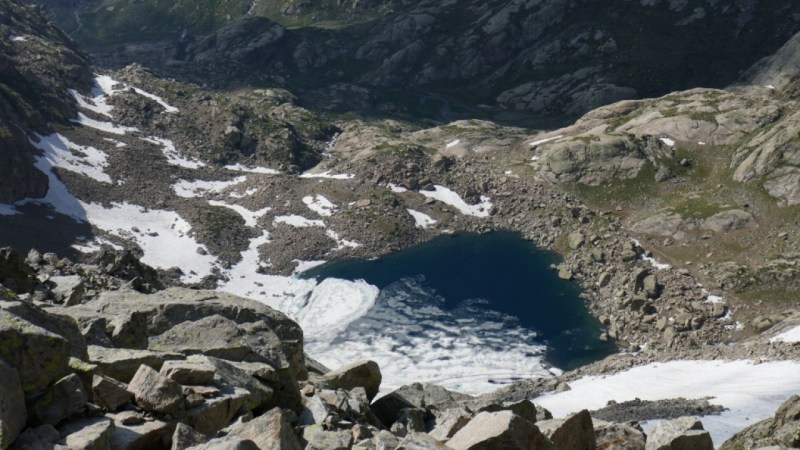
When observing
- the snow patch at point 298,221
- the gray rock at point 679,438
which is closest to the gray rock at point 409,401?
the gray rock at point 679,438

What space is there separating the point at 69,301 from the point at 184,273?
9086 cm

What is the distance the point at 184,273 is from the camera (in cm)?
11475

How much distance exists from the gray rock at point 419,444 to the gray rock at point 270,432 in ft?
7.78

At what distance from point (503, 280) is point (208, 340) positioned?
314 feet

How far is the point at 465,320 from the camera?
97.9 metres

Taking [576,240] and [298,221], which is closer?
[576,240]

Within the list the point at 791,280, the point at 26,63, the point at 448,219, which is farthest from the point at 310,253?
the point at 26,63

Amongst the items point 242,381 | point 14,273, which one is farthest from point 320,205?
point 242,381

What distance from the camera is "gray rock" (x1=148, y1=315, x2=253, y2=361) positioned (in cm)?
1916

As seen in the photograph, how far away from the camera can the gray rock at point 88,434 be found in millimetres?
11625

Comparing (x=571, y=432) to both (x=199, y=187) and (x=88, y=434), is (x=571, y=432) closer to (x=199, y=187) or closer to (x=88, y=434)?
(x=88, y=434)

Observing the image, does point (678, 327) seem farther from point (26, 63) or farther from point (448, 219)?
point (26, 63)

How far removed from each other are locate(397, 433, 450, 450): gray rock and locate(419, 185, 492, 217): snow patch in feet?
416

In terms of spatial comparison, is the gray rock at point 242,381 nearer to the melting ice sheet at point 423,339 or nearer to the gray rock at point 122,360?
the gray rock at point 122,360
